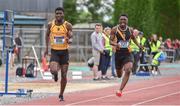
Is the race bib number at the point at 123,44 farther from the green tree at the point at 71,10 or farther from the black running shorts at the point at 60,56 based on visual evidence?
the green tree at the point at 71,10

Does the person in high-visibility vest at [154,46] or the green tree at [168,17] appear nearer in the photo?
the person in high-visibility vest at [154,46]

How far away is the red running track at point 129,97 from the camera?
1555 centimetres

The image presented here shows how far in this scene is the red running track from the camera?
15547 mm

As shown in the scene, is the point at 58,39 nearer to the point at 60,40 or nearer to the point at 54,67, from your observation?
the point at 60,40

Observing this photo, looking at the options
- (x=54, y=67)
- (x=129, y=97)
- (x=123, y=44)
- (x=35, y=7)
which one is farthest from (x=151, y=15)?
(x=54, y=67)

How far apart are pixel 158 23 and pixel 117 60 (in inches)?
1643

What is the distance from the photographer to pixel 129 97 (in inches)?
669

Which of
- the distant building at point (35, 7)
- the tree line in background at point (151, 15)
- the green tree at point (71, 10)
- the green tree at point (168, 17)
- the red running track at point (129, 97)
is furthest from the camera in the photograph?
the green tree at point (71, 10)

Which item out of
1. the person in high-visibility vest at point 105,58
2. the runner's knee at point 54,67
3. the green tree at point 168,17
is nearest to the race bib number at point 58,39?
the runner's knee at point 54,67

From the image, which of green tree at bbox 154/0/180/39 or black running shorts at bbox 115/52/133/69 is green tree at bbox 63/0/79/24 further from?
black running shorts at bbox 115/52/133/69

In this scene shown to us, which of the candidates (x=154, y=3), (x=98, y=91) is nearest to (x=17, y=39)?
(x=98, y=91)

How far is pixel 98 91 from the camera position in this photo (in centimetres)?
1914

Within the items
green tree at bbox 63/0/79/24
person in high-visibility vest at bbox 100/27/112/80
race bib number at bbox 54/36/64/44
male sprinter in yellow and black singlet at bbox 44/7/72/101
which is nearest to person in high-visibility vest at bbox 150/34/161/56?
person in high-visibility vest at bbox 100/27/112/80

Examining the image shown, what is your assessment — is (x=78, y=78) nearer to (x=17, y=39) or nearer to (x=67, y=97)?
(x=67, y=97)
